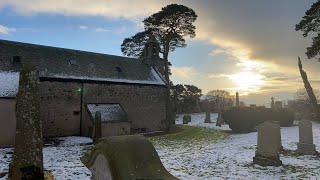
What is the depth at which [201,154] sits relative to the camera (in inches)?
526

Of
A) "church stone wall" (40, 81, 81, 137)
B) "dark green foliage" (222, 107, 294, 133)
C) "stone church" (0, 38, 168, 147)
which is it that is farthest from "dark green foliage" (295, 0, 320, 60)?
"church stone wall" (40, 81, 81, 137)

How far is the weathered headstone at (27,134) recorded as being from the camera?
7.48 metres

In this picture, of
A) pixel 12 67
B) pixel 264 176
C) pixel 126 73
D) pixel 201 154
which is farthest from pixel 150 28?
pixel 264 176

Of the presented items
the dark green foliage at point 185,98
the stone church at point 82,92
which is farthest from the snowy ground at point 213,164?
the dark green foliage at point 185,98

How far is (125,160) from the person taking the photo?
3820 mm

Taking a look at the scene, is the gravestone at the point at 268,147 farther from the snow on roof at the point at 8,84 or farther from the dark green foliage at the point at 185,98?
the dark green foliage at the point at 185,98

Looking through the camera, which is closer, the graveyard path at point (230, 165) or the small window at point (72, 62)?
the graveyard path at point (230, 165)

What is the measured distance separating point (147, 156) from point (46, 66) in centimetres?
1911

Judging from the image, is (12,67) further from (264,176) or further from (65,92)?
(264,176)

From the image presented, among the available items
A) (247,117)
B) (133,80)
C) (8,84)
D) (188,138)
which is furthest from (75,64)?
(247,117)

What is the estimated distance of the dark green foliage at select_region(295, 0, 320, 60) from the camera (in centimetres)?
2523

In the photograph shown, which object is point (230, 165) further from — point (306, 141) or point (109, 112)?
point (109, 112)

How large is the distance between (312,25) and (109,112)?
2103cm

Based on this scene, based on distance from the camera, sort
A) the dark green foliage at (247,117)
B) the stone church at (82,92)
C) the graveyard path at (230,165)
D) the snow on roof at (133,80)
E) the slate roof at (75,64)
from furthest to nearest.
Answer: the dark green foliage at (247,117)
the snow on roof at (133,80)
the slate roof at (75,64)
the stone church at (82,92)
the graveyard path at (230,165)
